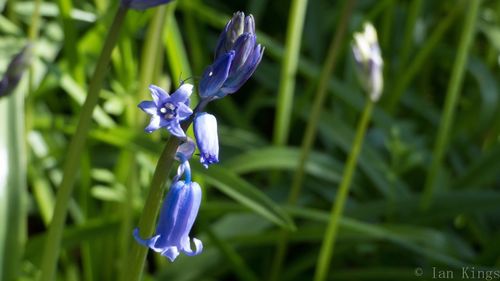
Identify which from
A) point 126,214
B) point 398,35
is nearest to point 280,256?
point 126,214

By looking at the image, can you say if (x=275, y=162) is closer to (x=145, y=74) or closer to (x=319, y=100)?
(x=319, y=100)

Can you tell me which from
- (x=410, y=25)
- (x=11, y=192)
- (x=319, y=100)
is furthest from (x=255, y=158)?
(x=11, y=192)

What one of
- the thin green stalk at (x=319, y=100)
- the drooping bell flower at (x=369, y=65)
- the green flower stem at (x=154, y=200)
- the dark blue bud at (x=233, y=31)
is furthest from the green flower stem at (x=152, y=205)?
the thin green stalk at (x=319, y=100)

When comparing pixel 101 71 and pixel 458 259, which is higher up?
pixel 458 259

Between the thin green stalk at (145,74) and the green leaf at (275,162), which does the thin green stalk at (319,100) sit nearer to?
the green leaf at (275,162)

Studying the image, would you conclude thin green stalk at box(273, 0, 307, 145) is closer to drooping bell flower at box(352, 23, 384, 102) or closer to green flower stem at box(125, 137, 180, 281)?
drooping bell flower at box(352, 23, 384, 102)

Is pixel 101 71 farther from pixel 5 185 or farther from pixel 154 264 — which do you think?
pixel 154 264

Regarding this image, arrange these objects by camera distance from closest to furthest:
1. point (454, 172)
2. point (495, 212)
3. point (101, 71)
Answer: point (101, 71), point (495, 212), point (454, 172)
